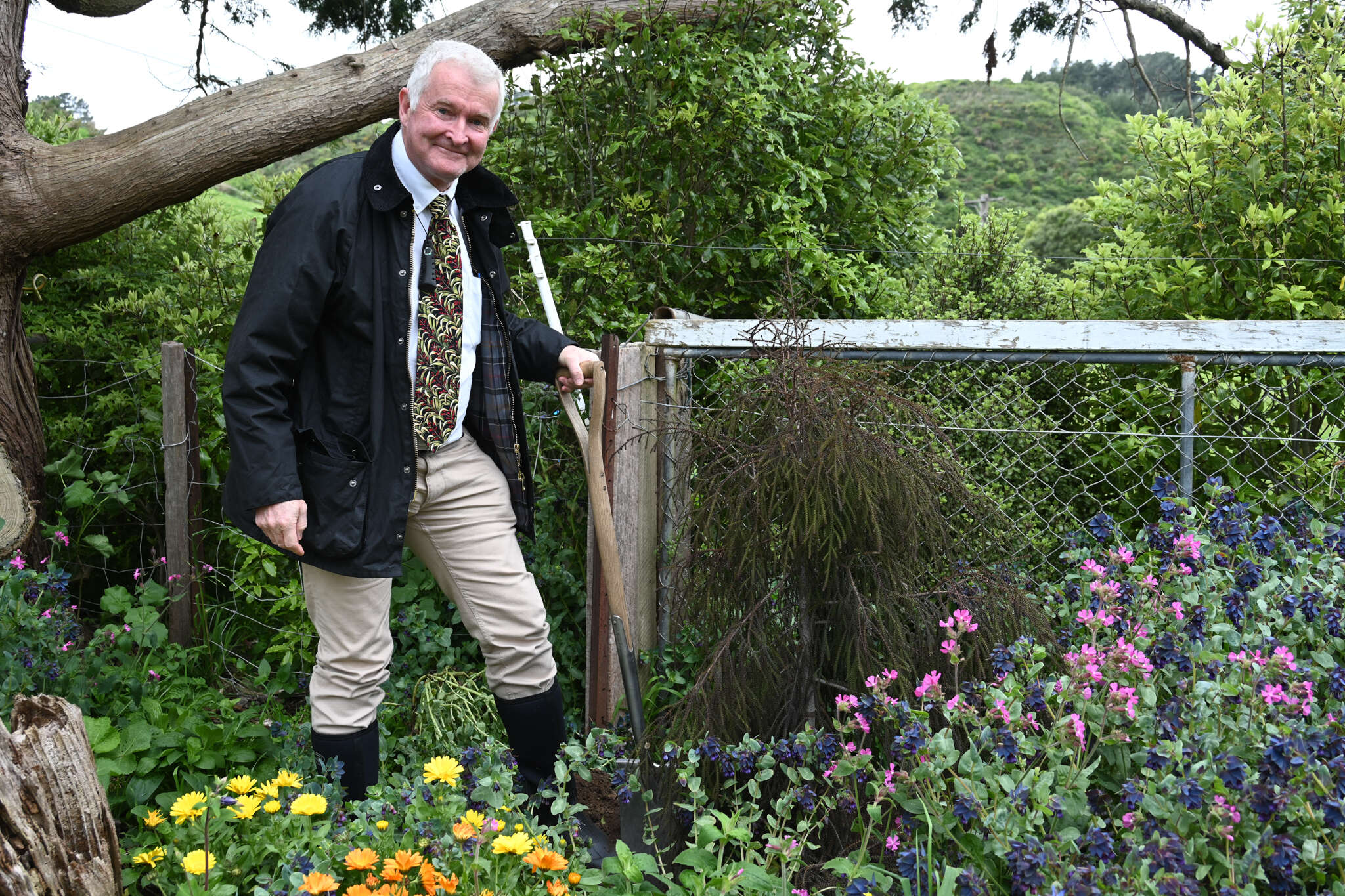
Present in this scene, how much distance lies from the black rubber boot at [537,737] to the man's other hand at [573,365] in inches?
30.2

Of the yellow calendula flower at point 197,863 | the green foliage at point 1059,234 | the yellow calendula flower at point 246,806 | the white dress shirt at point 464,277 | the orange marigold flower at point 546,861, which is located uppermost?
the green foliage at point 1059,234

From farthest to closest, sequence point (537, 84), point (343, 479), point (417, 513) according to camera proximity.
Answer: point (537, 84) < point (417, 513) < point (343, 479)

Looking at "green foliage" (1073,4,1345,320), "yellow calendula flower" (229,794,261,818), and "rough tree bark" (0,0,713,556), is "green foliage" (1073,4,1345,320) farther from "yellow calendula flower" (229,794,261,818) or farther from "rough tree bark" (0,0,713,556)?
"yellow calendula flower" (229,794,261,818)

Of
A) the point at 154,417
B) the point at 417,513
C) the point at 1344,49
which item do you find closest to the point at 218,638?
the point at 154,417

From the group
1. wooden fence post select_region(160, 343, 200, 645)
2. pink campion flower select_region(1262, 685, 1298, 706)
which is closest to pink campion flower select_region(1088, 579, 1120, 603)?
pink campion flower select_region(1262, 685, 1298, 706)

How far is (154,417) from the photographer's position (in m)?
3.82

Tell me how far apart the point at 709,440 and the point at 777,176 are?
1793 mm

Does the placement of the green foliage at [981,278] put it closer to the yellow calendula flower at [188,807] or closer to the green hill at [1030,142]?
the yellow calendula flower at [188,807]

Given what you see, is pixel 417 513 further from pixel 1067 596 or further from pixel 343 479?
pixel 1067 596

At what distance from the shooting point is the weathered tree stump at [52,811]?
1521 millimetres

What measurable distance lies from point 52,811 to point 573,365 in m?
1.45

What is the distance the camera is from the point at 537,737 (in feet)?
8.30

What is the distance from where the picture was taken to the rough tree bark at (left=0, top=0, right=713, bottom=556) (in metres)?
3.64

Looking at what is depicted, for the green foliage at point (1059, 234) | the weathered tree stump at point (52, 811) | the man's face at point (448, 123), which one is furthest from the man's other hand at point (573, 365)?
the green foliage at point (1059, 234)
